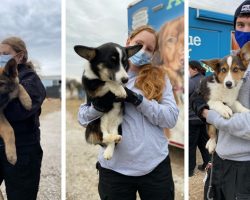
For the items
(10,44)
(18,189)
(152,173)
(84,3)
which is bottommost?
(18,189)

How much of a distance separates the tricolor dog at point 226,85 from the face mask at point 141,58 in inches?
14.8

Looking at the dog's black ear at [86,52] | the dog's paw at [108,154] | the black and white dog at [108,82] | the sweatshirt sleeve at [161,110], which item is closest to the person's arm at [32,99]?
the black and white dog at [108,82]

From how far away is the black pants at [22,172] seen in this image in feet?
6.54

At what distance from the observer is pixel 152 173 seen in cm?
166

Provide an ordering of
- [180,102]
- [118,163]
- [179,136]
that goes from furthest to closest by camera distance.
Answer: [179,136], [180,102], [118,163]

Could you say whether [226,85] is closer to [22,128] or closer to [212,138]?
[212,138]

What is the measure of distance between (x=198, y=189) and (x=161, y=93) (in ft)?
4.25

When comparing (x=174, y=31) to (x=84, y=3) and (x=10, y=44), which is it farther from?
(x=10, y=44)

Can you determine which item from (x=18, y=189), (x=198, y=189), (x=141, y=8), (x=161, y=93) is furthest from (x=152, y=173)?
(x=141, y=8)

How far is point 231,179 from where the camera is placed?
154 cm

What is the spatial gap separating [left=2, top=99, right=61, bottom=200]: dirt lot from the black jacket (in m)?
0.15

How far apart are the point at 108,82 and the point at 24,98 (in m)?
0.61

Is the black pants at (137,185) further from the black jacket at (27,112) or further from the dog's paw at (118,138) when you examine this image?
the black jacket at (27,112)

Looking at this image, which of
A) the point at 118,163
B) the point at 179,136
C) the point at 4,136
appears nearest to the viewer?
the point at 118,163
